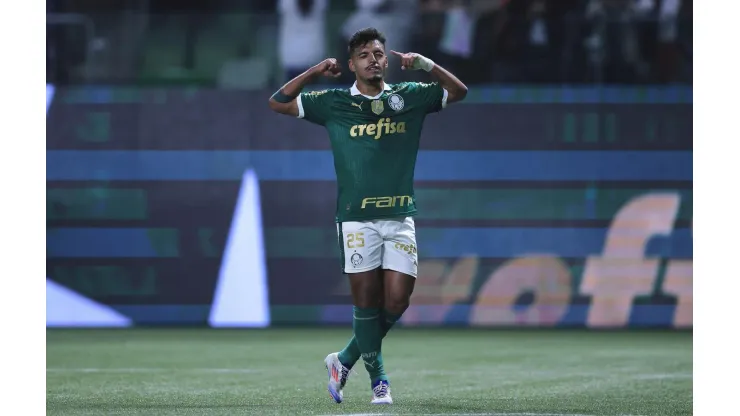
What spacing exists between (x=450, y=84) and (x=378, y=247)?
0.96m

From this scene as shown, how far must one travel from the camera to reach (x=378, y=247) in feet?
22.7

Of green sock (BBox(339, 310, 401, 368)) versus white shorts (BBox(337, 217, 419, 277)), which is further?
green sock (BBox(339, 310, 401, 368))

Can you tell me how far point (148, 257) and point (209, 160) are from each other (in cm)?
132

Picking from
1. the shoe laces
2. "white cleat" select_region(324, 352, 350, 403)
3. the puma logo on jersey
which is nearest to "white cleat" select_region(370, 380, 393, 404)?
the shoe laces

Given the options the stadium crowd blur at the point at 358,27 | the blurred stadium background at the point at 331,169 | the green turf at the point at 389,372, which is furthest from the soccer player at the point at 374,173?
the stadium crowd blur at the point at 358,27

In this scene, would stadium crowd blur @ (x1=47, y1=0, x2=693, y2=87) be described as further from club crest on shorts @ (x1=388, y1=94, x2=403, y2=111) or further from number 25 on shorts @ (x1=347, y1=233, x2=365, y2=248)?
number 25 on shorts @ (x1=347, y1=233, x2=365, y2=248)

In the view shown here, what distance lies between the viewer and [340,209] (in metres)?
7.05

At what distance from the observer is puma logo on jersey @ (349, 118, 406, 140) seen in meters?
7.00

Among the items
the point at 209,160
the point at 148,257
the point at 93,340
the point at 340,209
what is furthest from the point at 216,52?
the point at 340,209

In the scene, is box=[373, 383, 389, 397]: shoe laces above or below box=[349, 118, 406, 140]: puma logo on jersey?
below

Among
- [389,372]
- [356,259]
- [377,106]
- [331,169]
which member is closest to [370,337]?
[356,259]

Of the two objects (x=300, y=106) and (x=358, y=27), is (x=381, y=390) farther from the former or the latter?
(x=358, y=27)

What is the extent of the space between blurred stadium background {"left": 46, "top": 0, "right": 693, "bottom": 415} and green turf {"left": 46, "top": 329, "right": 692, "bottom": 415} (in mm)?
603
